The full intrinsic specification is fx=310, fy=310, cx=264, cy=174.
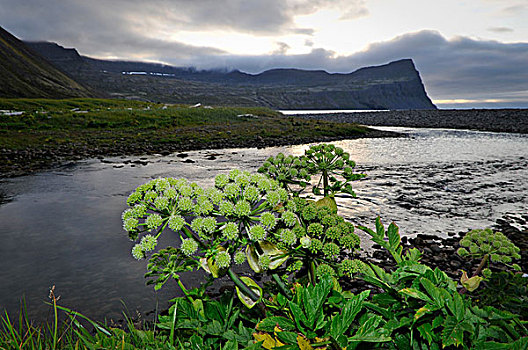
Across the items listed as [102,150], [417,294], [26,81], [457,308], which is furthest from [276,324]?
[26,81]

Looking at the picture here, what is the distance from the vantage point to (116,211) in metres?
8.99

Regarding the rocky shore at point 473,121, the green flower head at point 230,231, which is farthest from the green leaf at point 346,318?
the rocky shore at point 473,121

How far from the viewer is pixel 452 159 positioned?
19531mm

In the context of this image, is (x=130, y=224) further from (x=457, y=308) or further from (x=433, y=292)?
(x=457, y=308)

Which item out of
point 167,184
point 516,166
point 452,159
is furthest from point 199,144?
point 167,184

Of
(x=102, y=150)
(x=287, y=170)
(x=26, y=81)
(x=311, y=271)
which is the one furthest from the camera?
(x=26, y=81)

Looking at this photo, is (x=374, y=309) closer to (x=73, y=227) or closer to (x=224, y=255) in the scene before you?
(x=224, y=255)

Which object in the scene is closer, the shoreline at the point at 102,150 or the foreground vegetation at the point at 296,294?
the foreground vegetation at the point at 296,294

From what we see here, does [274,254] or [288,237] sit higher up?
[288,237]

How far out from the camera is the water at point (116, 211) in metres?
4.85

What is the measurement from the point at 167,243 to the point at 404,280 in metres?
5.32

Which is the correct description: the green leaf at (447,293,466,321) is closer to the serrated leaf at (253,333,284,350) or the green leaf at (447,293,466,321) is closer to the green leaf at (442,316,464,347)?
the green leaf at (442,316,464,347)

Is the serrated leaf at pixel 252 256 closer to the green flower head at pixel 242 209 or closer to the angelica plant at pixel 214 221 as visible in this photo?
the angelica plant at pixel 214 221

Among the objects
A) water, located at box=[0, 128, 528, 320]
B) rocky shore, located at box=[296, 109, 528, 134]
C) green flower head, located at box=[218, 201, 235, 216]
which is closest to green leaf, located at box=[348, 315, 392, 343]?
green flower head, located at box=[218, 201, 235, 216]
